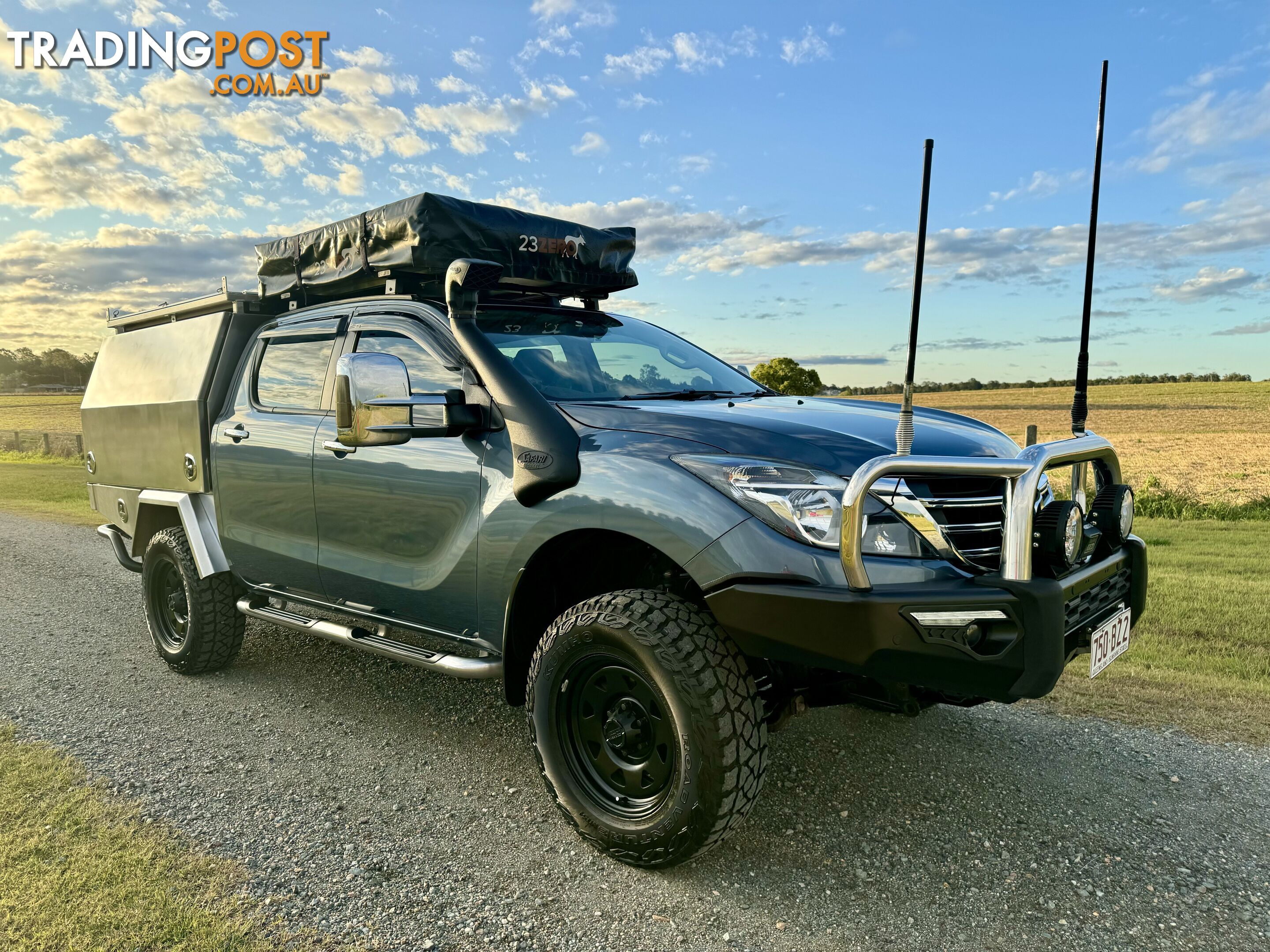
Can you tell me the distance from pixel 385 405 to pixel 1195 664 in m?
4.82

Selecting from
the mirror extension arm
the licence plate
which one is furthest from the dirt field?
the mirror extension arm

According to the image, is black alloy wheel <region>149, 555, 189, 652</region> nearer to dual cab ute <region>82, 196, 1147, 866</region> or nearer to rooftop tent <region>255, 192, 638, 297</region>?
dual cab ute <region>82, 196, 1147, 866</region>

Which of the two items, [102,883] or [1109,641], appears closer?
[102,883]

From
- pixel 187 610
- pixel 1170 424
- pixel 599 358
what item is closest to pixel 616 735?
pixel 599 358

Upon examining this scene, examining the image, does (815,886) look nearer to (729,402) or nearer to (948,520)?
(948,520)

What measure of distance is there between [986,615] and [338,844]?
2.30 m

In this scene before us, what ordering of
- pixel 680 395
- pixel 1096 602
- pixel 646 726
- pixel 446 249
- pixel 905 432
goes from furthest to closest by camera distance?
pixel 446 249, pixel 680 395, pixel 1096 602, pixel 646 726, pixel 905 432

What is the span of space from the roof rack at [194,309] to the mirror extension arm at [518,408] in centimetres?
234

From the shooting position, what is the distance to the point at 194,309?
5625 millimetres

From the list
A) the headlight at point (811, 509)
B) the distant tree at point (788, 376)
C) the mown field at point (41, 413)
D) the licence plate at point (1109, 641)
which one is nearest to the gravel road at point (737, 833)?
the licence plate at point (1109, 641)

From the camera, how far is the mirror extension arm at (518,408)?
309cm

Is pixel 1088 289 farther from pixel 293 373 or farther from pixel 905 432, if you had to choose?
pixel 293 373

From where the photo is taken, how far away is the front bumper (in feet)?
8.06

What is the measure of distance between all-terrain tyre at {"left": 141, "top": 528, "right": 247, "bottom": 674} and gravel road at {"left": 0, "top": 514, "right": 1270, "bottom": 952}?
0.73ft
